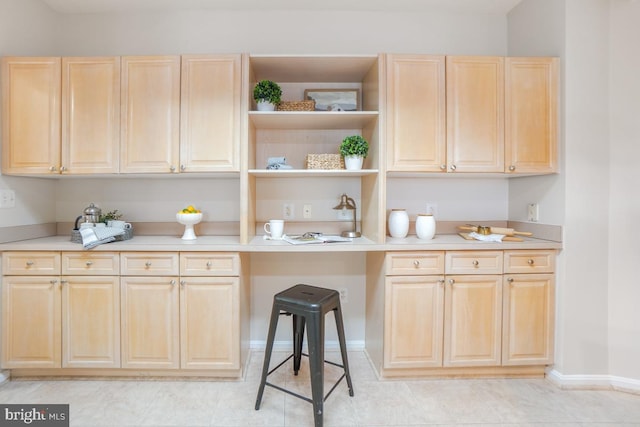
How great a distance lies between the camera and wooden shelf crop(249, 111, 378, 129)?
213 cm

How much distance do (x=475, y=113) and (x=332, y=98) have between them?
1036 mm

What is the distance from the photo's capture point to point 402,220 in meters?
2.31

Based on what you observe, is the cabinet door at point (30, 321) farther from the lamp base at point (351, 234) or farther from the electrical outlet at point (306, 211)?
the lamp base at point (351, 234)

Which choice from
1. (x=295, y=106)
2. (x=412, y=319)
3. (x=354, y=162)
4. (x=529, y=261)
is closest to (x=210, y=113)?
(x=295, y=106)

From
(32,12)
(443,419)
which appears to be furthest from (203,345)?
(32,12)

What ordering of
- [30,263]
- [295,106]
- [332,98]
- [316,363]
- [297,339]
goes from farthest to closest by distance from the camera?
[332,98], [295,106], [297,339], [30,263], [316,363]

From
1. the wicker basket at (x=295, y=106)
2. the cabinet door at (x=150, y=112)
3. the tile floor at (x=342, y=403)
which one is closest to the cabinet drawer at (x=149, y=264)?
the cabinet door at (x=150, y=112)

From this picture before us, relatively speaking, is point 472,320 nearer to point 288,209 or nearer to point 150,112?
point 288,209

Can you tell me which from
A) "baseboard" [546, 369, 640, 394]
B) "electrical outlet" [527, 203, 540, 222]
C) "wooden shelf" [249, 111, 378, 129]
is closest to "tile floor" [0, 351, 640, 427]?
"baseboard" [546, 369, 640, 394]

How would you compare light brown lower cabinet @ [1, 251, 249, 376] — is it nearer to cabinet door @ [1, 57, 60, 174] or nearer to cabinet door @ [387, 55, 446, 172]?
cabinet door @ [1, 57, 60, 174]

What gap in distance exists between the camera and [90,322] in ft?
6.72

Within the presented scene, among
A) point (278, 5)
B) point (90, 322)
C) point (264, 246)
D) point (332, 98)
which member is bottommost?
point (90, 322)

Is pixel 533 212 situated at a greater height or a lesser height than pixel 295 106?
lesser

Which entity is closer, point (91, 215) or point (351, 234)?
point (91, 215)
